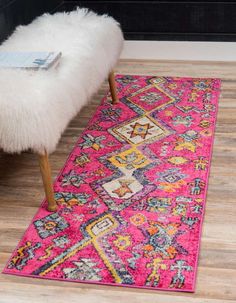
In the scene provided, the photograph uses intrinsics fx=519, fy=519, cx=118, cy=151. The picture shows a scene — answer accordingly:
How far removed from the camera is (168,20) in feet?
11.8

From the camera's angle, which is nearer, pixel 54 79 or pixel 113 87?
pixel 54 79

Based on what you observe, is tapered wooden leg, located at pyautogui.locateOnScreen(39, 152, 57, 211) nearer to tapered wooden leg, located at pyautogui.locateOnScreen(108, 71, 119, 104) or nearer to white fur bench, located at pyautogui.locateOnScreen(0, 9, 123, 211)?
white fur bench, located at pyautogui.locateOnScreen(0, 9, 123, 211)

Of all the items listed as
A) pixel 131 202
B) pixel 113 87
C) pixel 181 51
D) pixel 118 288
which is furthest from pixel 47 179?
pixel 181 51

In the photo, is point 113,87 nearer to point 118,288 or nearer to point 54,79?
point 54,79

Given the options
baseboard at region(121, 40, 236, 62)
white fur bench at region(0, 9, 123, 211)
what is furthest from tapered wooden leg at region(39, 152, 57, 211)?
baseboard at region(121, 40, 236, 62)

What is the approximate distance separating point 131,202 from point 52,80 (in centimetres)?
56

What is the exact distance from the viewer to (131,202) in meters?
2.02

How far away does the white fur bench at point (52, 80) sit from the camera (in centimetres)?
186

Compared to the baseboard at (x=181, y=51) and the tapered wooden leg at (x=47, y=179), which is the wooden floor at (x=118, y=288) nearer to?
the tapered wooden leg at (x=47, y=179)

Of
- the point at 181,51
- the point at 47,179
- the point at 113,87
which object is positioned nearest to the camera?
the point at 47,179

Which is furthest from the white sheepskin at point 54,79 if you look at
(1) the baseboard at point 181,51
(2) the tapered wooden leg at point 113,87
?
(1) the baseboard at point 181,51

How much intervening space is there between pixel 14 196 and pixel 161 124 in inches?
34.8

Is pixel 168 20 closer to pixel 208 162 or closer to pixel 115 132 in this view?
pixel 115 132

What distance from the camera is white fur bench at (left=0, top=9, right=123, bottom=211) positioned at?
186 cm
